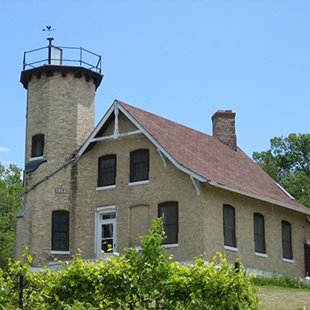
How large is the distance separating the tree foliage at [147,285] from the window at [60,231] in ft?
62.5

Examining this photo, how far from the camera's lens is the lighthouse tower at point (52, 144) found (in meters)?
32.2

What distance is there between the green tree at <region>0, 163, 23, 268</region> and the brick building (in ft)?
63.7

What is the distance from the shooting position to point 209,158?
32250mm

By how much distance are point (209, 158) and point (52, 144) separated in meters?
6.76

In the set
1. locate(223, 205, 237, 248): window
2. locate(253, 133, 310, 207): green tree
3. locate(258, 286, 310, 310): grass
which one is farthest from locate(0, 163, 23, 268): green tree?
locate(258, 286, 310, 310): grass

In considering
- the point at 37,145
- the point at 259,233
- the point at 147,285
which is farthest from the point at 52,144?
the point at 147,285

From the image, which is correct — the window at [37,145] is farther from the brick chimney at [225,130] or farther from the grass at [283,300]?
the grass at [283,300]

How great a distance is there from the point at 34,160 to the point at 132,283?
22052 millimetres

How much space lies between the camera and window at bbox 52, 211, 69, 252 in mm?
32219

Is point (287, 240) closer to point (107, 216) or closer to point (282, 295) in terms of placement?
point (107, 216)

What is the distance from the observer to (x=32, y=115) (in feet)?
112

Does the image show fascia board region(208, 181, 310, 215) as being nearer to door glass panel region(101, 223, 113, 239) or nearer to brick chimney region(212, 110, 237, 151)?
brick chimney region(212, 110, 237, 151)

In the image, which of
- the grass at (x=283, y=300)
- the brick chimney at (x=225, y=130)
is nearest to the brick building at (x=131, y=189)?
the brick chimney at (x=225, y=130)

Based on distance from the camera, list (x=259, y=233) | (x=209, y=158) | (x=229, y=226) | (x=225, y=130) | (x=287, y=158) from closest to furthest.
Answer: (x=229, y=226), (x=259, y=233), (x=209, y=158), (x=225, y=130), (x=287, y=158)
